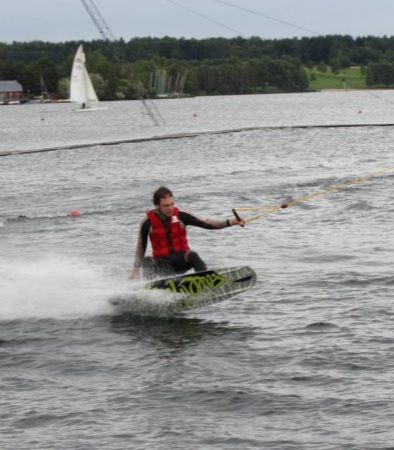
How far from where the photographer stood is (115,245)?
27.8 m

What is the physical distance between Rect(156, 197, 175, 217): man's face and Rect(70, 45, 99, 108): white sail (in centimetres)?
13199

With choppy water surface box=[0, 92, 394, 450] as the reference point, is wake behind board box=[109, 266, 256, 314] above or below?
above

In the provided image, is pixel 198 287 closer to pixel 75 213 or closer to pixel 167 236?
pixel 167 236

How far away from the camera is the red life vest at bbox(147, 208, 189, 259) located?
1753 cm

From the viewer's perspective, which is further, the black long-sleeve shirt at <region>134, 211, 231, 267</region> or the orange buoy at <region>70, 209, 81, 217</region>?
the orange buoy at <region>70, 209, 81, 217</region>

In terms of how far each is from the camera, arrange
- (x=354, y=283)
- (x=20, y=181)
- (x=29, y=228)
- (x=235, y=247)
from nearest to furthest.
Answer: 1. (x=354, y=283)
2. (x=235, y=247)
3. (x=29, y=228)
4. (x=20, y=181)

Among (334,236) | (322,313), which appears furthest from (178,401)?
(334,236)

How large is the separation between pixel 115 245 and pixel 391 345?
12.7m

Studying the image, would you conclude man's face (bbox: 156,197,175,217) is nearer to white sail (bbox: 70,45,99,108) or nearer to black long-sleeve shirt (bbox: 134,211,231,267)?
black long-sleeve shirt (bbox: 134,211,231,267)

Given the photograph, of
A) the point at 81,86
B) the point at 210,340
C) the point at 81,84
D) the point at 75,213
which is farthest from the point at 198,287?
the point at 81,86

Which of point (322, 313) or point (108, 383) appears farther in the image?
point (322, 313)

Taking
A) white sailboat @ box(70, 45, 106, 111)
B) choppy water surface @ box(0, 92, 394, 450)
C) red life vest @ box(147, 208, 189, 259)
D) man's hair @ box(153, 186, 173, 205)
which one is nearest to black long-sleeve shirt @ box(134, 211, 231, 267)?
red life vest @ box(147, 208, 189, 259)

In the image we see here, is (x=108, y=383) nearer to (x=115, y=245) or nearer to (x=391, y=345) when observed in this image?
(x=391, y=345)

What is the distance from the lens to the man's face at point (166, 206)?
17250mm
